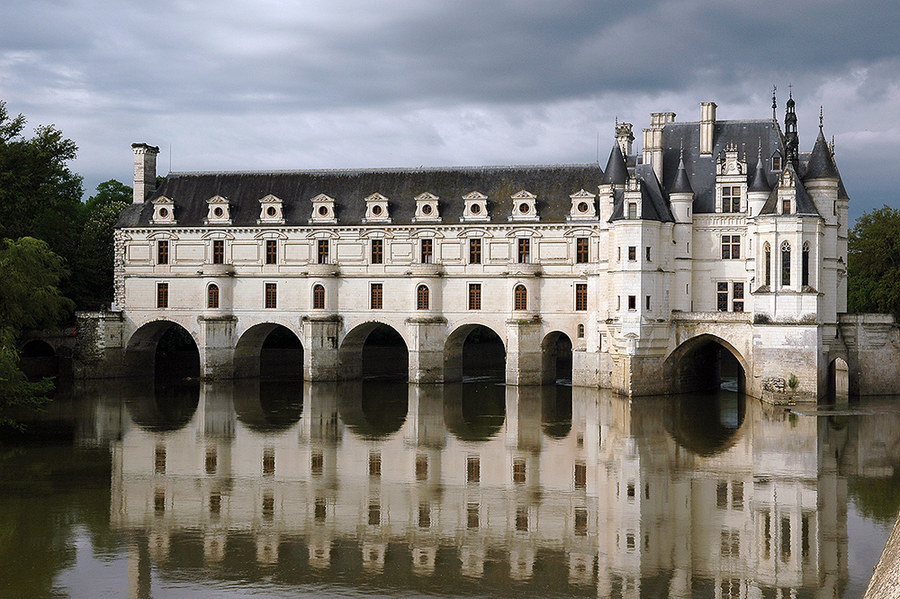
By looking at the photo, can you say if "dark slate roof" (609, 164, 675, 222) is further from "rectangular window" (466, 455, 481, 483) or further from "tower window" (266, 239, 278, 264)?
"rectangular window" (466, 455, 481, 483)

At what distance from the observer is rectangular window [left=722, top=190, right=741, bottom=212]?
41.1 metres

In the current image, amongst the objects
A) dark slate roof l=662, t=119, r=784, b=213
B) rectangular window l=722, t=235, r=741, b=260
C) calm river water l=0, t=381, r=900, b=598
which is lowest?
calm river water l=0, t=381, r=900, b=598

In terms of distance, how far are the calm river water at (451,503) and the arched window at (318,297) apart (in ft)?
37.5

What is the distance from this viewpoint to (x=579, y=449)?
28.2 m

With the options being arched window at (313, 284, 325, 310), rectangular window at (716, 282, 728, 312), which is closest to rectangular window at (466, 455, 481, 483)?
rectangular window at (716, 282, 728, 312)

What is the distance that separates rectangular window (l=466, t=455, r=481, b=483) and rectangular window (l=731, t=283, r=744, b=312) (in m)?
18.7

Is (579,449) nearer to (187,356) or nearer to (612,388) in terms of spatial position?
(612,388)

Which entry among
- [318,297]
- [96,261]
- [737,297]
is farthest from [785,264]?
[96,261]

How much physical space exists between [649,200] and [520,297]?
300 inches

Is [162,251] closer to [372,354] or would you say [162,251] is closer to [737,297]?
[372,354]

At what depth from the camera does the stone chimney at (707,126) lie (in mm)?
Answer: 42375

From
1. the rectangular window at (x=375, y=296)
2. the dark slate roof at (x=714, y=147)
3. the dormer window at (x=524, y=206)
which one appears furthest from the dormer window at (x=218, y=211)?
the dark slate roof at (x=714, y=147)

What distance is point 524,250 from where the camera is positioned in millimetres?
44875

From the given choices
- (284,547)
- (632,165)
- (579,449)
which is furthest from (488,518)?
(632,165)
